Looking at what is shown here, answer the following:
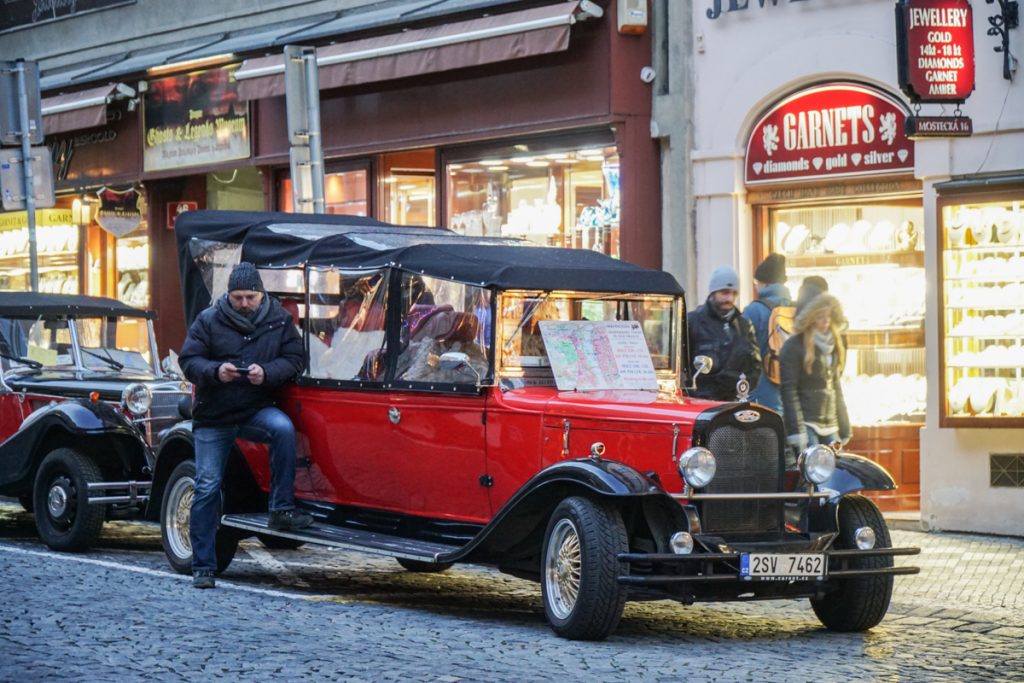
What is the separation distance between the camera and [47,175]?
17.1 meters

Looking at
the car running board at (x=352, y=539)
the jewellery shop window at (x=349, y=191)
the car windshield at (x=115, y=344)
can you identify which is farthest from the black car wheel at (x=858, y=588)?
the jewellery shop window at (x=349, y=191)

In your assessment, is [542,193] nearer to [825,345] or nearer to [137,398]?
[825,345]

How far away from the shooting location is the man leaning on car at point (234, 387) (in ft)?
34.8

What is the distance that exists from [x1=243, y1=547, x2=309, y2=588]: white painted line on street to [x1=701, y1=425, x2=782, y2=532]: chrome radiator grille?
9.96ft

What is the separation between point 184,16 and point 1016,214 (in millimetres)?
12095

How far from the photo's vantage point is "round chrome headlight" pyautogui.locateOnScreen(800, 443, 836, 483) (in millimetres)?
9188

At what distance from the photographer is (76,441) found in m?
12.9

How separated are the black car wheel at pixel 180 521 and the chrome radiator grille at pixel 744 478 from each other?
3.54m

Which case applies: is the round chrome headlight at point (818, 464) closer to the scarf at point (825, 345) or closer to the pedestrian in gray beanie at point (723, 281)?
the pedestrian in gray beanie at point (723, 281)

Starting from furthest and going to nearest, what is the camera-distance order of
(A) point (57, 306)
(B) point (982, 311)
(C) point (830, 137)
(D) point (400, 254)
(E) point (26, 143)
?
(E) point (26, 143) < (C) point (830, 137) < (A) point (57, 306) < (B) point (982, 311) < (D) point (400, 254)

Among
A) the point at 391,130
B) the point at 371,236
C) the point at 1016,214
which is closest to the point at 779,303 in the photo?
the point at 1016,214

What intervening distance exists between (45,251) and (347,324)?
50.2ft

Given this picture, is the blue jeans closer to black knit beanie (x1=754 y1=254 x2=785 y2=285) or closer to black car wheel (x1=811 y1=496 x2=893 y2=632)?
black car wheel (x1=811 y1=496 x2=893 y2=632)

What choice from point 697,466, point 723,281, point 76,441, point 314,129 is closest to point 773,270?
point 723,281
